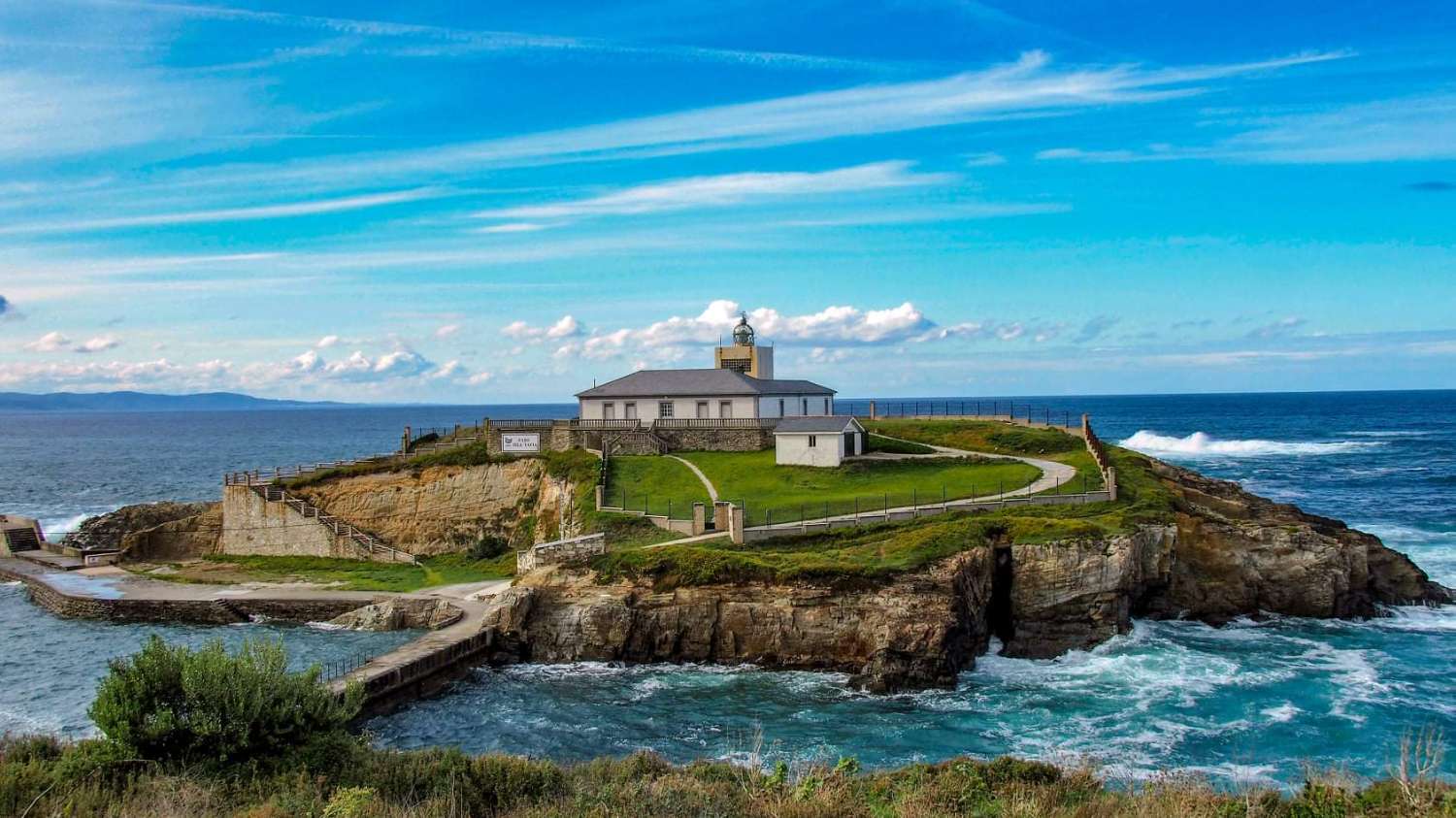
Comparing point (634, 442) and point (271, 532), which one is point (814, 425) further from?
point (271, 532)

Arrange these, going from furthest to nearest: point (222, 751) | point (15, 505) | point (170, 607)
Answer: point (15, 505), point (170, 607), point (222, 751)

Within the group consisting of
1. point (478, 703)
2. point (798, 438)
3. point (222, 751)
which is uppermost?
point (798, 438)

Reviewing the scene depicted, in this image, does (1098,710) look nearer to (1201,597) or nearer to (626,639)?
(1201,597)

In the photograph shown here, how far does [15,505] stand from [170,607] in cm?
5634

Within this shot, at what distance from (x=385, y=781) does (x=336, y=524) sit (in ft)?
118

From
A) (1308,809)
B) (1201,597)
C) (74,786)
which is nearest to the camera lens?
(1308,809)

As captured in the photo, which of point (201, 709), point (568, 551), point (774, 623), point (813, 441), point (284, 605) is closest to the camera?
point (201, 709)

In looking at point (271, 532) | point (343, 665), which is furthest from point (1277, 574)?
point (271, 532)

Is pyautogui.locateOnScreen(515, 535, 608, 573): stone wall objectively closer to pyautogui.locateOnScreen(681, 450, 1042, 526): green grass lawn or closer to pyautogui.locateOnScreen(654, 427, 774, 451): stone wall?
pyautogui.locateOnScreen(681, 450, 1042, 526): green grass lawn

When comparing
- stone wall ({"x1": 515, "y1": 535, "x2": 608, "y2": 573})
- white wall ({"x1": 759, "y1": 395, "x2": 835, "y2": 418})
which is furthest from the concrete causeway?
white wall ({"x1": 759, "y1": 395, "x2": 835, "y2": 418})

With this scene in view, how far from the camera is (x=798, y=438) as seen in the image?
170 feet

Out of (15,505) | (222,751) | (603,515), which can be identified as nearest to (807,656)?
(603,515)

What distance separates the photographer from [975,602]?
3438 centimetres

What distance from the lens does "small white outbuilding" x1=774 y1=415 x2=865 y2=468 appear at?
50.9m
